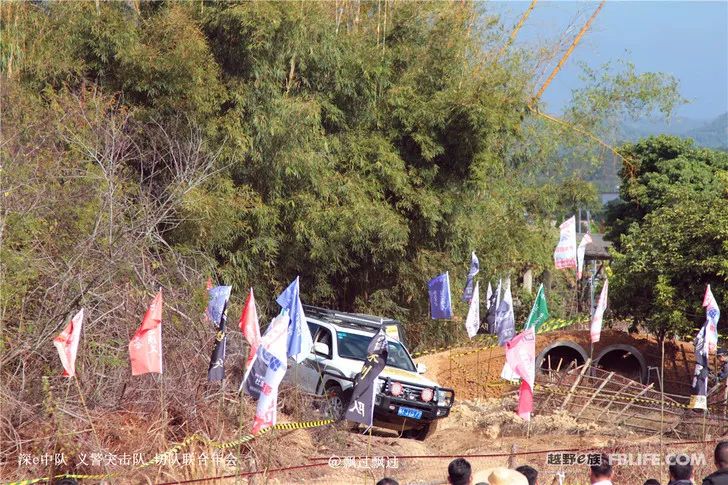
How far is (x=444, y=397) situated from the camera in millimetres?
15422

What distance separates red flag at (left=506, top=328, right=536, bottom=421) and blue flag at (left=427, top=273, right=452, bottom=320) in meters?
7.34

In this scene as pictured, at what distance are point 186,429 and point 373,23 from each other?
1212cm

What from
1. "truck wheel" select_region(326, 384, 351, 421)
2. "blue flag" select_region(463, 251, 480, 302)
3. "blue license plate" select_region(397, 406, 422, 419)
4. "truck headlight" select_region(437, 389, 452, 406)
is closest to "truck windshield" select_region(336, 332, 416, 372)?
"truck wheel" select_region(326, 384, 351, 421)

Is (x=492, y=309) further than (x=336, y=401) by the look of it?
Yes

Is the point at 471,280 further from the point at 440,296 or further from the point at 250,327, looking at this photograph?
the point at 250,327

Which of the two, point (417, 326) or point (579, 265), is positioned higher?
point (579, 265)

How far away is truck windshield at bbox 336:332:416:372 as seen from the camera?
51.3 feet

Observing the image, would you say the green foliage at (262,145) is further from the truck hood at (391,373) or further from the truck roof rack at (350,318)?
the truck hood at (391,373)

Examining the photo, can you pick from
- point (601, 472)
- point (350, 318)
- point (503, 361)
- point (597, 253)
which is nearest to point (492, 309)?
point (503, 361)

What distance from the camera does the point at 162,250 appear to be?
1544 centimetres

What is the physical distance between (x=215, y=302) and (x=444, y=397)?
13.8 feet

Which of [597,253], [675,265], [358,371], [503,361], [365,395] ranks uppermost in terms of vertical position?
[597,253]

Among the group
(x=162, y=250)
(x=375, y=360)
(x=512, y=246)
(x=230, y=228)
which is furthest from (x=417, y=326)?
(x=375, y=360)

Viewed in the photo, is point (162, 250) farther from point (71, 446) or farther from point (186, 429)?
point (71, 446)
